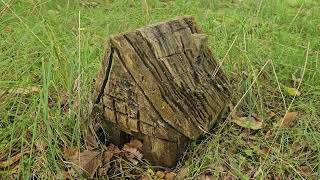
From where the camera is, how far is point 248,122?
231 centimetres

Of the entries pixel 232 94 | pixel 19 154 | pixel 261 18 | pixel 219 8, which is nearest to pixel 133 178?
pixel 19 154

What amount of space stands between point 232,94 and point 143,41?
68cm

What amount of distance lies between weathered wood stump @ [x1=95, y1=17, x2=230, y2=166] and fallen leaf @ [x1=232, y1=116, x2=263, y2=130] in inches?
7.0

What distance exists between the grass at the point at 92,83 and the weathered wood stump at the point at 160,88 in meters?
0.14

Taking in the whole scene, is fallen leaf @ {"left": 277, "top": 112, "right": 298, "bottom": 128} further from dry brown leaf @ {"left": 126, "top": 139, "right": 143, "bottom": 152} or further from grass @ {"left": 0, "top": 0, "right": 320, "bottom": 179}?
dry brown leaf @ {"left": 126, "top": 139, "right": 143, "bottom": 152}

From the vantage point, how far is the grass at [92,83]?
2.08m

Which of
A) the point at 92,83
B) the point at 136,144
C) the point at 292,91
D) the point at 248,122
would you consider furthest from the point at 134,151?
the point at 292,91

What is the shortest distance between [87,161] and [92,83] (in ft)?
1.78

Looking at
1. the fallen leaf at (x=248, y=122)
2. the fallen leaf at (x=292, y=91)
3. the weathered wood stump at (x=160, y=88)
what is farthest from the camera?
the fallen leaf at (x=292, y=91)

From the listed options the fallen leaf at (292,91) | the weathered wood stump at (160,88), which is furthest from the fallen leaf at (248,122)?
the fallen leaf at (292,91)

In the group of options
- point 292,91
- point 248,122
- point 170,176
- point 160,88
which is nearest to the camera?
point 160,88

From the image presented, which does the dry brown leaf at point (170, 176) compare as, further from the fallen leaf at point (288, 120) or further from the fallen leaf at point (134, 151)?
the fallen leaf at point (288, 120)

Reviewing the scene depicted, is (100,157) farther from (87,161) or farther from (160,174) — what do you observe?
(160,174)

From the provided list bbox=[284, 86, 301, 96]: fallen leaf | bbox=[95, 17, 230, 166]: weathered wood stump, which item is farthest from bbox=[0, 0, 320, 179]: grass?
bbox=[95, 17, 230, 166]: weathered wood stump
